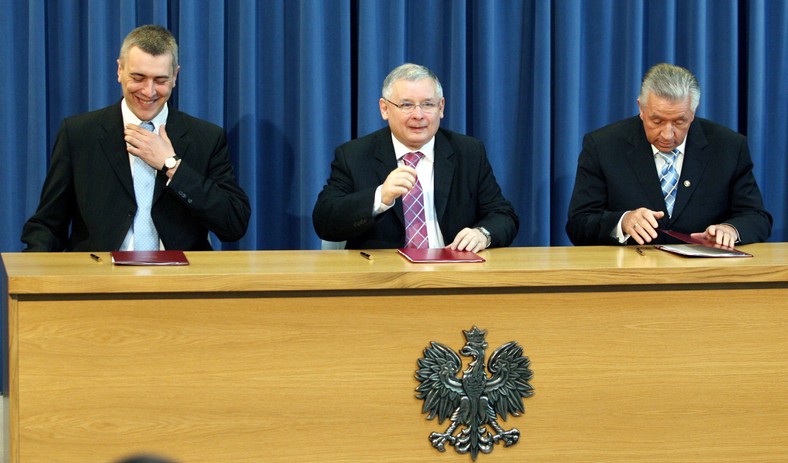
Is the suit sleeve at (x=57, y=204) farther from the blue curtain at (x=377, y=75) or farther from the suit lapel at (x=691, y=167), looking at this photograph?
the suit lapel at (x=691, y=167)

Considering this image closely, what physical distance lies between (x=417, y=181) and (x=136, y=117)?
93 cm

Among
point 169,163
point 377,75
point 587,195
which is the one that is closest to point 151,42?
point 169,163

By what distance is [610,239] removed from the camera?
334 cm

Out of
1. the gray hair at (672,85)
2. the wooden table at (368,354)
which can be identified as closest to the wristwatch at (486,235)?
the wooden table at (368,354)

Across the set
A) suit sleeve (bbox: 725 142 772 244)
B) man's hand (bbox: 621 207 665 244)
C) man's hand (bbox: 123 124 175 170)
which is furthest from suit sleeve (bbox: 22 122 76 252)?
suit sleeve (bbox: 725 142 772 244)

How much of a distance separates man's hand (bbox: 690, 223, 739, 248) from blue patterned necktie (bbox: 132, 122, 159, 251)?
170cm

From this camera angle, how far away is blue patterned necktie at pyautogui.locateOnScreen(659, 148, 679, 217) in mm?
3475

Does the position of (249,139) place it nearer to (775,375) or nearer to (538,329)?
(538,329)

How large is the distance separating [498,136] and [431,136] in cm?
88

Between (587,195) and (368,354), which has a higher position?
(587,195)

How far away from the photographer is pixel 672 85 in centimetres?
329

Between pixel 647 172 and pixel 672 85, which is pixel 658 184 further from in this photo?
pixel 672 85

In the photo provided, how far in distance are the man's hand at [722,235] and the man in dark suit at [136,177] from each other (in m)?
1.45

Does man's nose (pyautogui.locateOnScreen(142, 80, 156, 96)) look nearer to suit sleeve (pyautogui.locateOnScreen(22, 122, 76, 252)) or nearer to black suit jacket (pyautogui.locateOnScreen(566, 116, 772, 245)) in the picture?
suit sleeve (pyautogui.locateOnScreen(22, 122, 76, 252))
